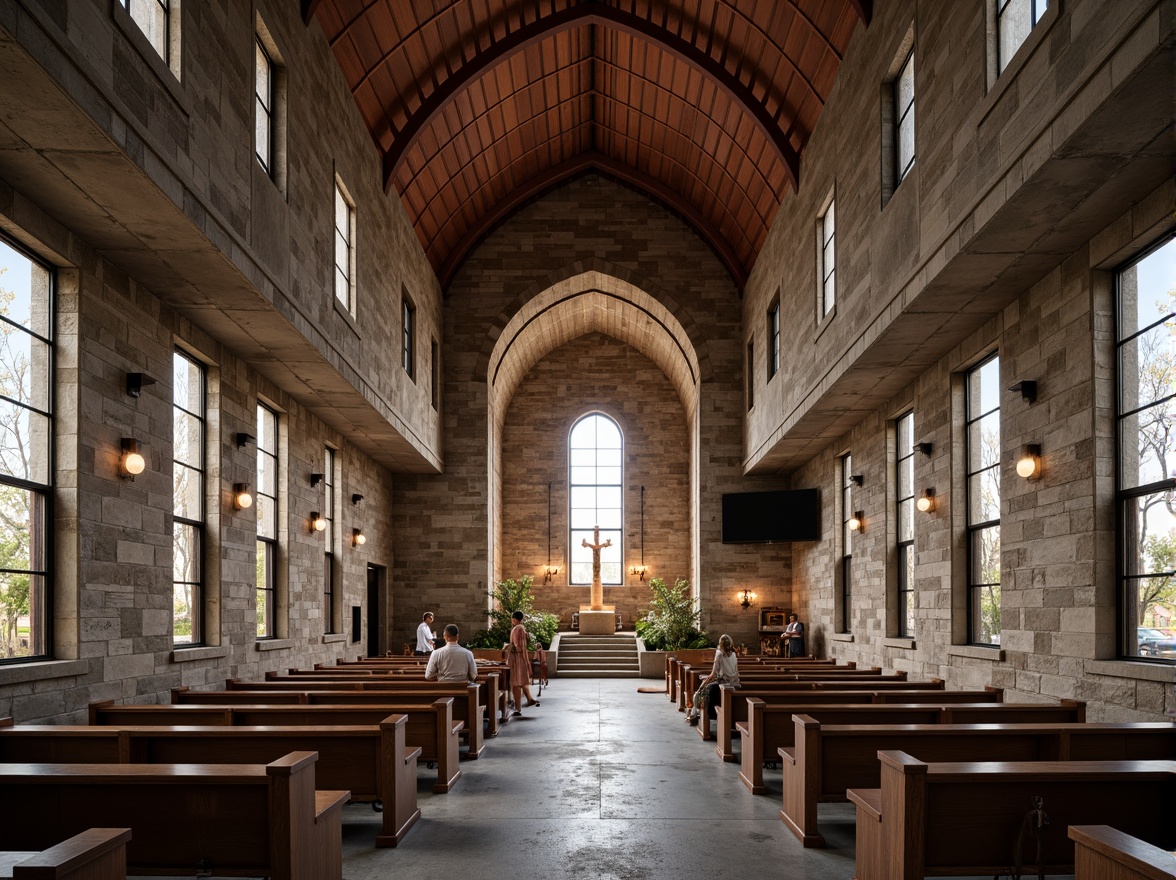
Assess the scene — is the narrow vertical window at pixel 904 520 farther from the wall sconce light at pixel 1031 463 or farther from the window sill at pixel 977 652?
the wall sconce light at pixel 1031 463

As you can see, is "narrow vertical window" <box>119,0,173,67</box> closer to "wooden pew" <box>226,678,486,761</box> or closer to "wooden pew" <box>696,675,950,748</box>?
"wooden pew" <box>226,678,486,761</box>

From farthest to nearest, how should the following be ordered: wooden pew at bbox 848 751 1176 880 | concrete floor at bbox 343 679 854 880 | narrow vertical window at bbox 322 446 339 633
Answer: narrow vertical window at bbox 322 446 339 633 < concrete floor at bbox 343 679 854 880 < wooden pew at bbox 848 751 1176 880

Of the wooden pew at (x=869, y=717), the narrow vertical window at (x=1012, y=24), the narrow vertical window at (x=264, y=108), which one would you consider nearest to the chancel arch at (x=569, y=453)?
the narrow vertical window at (x=264, y=108)

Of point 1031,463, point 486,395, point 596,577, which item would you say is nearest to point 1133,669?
point 1031,463

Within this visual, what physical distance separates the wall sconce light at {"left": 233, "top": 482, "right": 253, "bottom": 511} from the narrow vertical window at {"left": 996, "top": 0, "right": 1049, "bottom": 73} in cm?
803

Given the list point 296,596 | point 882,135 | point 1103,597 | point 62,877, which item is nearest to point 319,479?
point 296,596

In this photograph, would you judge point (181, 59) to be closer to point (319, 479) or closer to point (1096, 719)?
point (319, 479)

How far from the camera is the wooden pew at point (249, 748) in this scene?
5340 millimetres

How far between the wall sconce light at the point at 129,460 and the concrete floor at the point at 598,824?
10.2ft

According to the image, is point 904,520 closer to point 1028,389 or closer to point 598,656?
point 1028,389

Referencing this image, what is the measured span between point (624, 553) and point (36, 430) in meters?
18.2

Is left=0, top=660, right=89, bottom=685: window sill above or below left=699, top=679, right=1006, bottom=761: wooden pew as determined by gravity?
above

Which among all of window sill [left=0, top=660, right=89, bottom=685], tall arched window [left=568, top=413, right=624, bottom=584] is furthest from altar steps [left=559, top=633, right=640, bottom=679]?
window sill [left=0, top=660, right=89, bottom=685]

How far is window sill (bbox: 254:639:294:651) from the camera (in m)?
10.5
